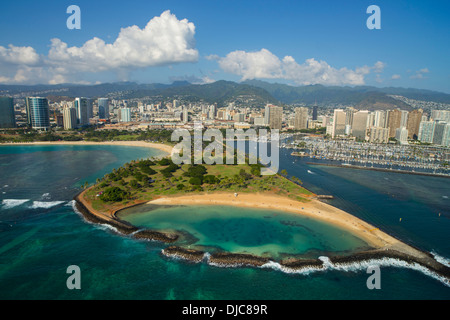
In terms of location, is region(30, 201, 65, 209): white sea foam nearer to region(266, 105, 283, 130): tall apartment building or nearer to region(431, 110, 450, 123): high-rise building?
region(266, 105, 283, 130): tall apartment building

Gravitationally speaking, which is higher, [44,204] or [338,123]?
[338,123]

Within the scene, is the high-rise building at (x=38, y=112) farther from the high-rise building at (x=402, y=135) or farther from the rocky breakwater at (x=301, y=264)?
the high-rise building at (x=402, y=135)

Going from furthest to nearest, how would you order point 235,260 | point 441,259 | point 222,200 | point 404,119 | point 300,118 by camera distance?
point 300,118
point 404,119
point 222,200
point 441,259
point 235,260

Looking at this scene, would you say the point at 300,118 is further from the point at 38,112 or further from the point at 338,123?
the point at 38,112

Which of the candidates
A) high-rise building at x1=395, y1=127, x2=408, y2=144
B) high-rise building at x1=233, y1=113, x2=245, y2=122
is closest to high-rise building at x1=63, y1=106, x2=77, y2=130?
high-rise building at x1=233, y1=113, x2=245, y2=122

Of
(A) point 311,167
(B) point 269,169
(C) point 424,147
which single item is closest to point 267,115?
(C) point 424,147

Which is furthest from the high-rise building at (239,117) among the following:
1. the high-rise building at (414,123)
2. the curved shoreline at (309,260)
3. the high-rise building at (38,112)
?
the curved shoreline at (309,260)

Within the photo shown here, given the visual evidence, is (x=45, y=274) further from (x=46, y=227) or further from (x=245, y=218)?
(x=245, y=218)

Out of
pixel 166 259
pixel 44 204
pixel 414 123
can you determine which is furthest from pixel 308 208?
pixel 414 123
